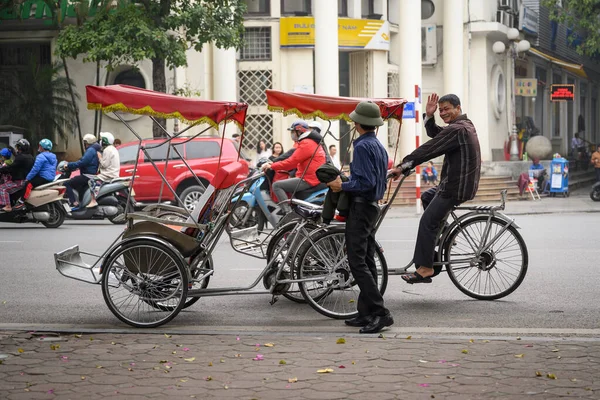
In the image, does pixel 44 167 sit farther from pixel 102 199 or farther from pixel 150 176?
pixel 150 176

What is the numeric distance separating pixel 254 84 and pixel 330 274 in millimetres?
22000

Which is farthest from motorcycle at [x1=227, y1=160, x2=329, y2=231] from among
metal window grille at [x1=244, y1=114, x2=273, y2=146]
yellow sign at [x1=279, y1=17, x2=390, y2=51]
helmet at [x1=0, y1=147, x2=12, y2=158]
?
yellow sign at [x1=279, y1=17, x2=390, y2=51]

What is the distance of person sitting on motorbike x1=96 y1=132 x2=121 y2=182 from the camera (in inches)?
762

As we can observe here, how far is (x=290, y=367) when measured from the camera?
6.47m

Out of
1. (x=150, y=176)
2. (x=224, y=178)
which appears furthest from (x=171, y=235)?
(x=150, y=176)

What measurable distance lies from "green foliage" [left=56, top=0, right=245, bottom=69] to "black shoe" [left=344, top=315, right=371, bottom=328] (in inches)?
608

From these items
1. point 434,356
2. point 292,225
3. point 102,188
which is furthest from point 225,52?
point 434,356

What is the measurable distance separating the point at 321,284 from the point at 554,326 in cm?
197

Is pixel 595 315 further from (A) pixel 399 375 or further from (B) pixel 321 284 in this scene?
(A) pixel 399 375

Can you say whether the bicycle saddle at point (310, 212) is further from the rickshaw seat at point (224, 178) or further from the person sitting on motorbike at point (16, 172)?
the person sitting on motorbike at point (16, 172)

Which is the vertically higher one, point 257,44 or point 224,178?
point 257,44

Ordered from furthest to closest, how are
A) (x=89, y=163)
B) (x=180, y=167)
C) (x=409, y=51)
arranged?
(x=409, y=51) → (x=180, y=167) → (x=89, y=163)

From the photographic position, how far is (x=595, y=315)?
861cm

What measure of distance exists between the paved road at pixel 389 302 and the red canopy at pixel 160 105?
1780 millimetres
